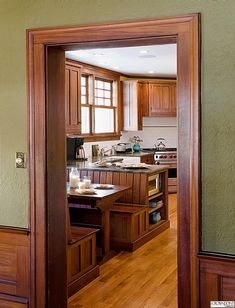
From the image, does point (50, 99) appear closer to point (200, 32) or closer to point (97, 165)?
point (200, 32)

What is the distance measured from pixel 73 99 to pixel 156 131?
343 centimetres

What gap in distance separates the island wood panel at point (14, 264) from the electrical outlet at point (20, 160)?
448mm

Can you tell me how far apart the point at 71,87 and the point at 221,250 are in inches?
187

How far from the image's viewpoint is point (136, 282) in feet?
13.5

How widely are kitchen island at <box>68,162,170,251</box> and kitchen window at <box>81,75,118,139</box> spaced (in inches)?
72.0

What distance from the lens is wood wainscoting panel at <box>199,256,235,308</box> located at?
2.36 m

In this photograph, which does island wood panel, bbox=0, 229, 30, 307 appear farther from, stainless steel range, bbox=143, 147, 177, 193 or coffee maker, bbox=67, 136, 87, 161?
stainless steel range, bbox=143, 147, 177, 193

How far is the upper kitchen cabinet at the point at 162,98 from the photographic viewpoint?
9.21m

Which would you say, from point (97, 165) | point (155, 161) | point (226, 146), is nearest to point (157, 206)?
point (97, 165)

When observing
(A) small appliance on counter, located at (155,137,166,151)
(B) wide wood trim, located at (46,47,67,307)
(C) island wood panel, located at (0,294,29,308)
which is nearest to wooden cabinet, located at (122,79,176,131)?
(A) small appliance on counter, located at (155,137,166,151)

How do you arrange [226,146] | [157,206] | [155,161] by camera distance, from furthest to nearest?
[155,161] < [157,206] < [226,146]

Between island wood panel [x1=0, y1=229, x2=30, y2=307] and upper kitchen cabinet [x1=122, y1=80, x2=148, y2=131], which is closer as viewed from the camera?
island wood panel [x1=0, y1=229, x2=30, y2=307]

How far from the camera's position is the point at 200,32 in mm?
2342

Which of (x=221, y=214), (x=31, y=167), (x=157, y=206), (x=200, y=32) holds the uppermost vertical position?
(x=200, y=32)
